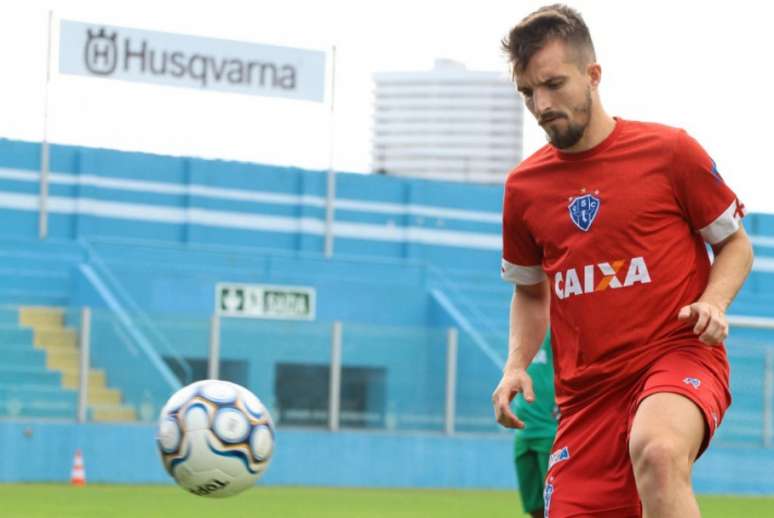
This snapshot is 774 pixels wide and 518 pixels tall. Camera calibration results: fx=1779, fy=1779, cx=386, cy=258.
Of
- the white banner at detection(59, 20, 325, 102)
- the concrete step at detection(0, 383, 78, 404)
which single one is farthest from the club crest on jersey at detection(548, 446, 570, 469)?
the white banner at detection(59, 20, 325, 102)

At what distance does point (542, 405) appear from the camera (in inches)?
442

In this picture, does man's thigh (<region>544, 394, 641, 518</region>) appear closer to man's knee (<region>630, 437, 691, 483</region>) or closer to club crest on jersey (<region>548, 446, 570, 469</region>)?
club crest on jersey (<region>548, 446, 570, 469</region>)

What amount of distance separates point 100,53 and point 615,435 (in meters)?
24.9

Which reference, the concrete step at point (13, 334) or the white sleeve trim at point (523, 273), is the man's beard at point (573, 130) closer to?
the white sleeve trim at point (523, 273)

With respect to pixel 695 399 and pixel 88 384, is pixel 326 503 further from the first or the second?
pixel 695 399

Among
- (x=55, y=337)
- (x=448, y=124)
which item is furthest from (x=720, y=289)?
(x=448, y=124)

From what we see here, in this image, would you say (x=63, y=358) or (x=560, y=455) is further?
(x=63, y=358)

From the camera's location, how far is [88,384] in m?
21.3

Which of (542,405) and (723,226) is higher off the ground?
(723,226)

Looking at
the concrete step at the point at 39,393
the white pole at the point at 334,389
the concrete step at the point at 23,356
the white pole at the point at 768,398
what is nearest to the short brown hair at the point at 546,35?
the concrete step at the point at 23,356

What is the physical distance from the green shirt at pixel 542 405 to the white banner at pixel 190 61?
19247 mm

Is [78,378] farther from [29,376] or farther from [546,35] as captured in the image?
[546,35]

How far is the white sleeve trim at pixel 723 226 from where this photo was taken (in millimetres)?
5742

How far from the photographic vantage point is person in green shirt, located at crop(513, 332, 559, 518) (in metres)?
11.1
